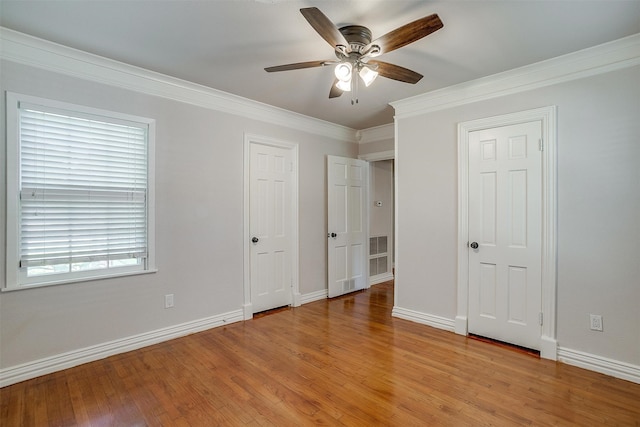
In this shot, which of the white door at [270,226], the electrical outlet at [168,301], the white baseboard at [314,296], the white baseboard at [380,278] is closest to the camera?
the electrical outlet at [168,301]

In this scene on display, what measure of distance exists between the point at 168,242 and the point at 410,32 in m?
2.76

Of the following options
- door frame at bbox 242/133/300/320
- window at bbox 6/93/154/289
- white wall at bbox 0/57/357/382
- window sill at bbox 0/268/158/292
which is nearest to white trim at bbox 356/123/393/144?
white wall at bbox 0/57/357/382

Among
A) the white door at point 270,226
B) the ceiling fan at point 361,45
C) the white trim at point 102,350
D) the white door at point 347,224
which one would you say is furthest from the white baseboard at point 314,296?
the ceiling fan at point 361,45

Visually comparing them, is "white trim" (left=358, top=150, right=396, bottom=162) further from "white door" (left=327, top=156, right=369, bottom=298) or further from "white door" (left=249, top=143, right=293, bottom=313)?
"white door" (left=249, top=143, right=293, bottom=313)

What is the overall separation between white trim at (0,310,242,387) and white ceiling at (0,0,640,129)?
2.47m

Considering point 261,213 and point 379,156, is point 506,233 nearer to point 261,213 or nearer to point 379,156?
point 379,156

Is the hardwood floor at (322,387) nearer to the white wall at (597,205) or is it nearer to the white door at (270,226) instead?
the white wall at (597,205)

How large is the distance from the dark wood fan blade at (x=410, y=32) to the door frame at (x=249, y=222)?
211 cm

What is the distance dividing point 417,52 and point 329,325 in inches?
111

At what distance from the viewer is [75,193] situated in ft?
8.66

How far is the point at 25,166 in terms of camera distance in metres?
2.43

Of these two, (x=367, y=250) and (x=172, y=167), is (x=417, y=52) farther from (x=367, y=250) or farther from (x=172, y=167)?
(x=367, y=250)

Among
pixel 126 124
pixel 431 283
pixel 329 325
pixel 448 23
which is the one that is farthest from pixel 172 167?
pixel 431 283

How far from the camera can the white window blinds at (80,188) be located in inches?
96.7
